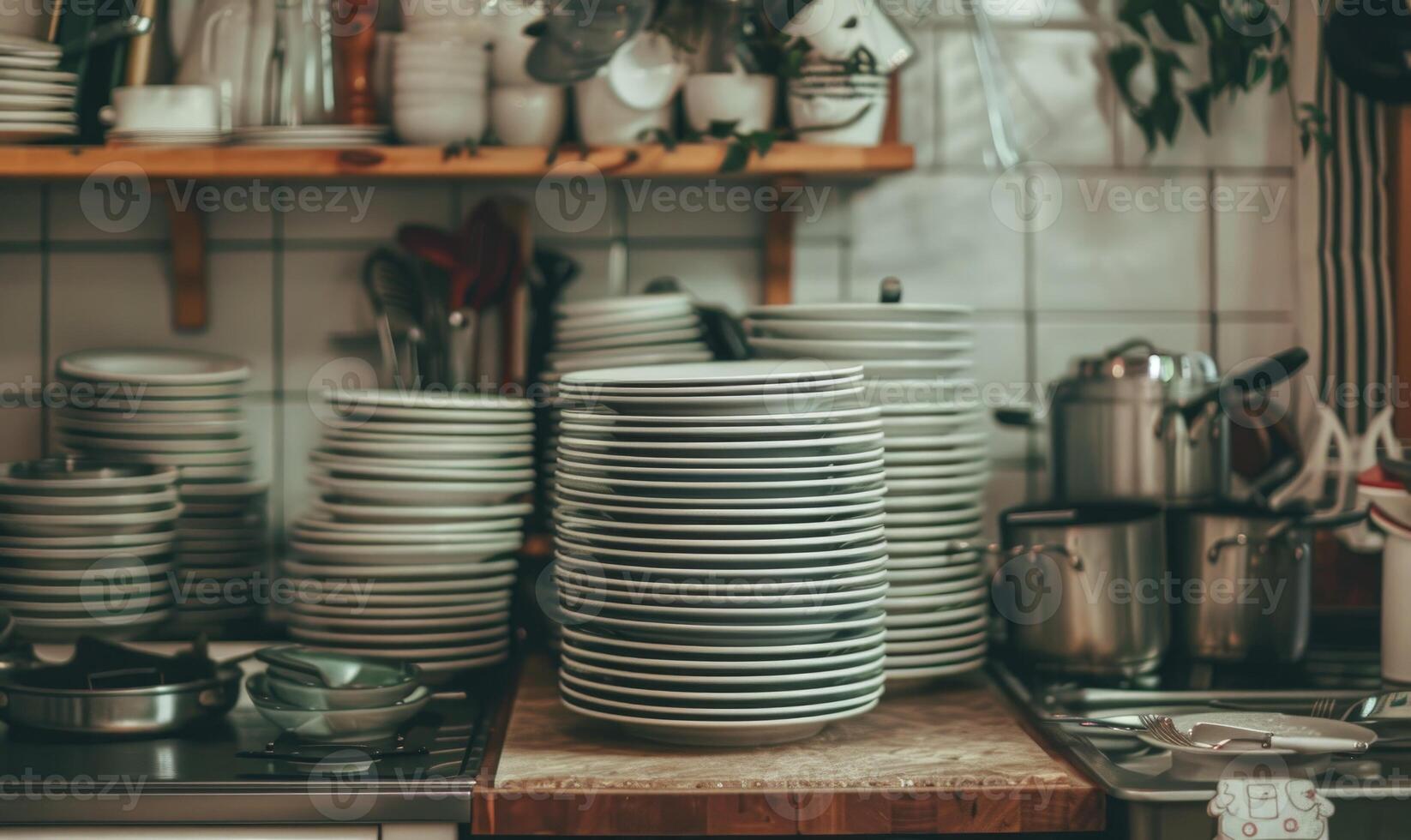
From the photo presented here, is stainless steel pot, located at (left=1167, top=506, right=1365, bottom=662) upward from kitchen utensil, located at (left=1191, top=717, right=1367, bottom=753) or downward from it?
upward

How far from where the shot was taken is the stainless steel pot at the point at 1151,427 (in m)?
1.44

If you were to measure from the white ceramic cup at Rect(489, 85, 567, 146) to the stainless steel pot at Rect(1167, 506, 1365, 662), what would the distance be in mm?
854

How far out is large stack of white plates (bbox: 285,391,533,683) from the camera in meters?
1.38

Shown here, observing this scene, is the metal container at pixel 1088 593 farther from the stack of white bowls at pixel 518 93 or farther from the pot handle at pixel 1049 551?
the stack of white bowls at pixel 518 93

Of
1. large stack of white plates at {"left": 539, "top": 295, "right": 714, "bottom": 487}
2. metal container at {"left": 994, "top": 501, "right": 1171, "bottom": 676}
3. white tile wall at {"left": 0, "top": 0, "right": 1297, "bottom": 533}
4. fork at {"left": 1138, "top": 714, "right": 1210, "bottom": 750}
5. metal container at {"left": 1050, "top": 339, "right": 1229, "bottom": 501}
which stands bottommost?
fork at {"left": 1138, "top": 714, "right": 1210, "bottom": 750}

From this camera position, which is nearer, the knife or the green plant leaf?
the knife

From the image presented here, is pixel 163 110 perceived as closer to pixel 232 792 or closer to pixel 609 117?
pixel 609 117

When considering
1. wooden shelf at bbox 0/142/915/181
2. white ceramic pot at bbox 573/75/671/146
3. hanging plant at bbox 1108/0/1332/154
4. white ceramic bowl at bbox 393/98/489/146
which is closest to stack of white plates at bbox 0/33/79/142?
wooden shelf at bbox 0/142/915/181

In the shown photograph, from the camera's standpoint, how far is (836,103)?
1.48 m

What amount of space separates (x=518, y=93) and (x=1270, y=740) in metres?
1.04

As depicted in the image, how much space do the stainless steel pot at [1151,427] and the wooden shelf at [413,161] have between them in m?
A: 0.34

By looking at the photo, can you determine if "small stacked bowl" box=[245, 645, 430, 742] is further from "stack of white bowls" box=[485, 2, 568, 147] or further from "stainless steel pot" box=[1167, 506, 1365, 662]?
"stainless steel pot" box=[1167, 506, 1365, 662]

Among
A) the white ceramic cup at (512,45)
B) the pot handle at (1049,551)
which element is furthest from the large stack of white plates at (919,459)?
the white ceramic cup at (512,45)

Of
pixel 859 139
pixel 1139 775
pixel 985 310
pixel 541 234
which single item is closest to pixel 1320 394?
pixel 985 310
